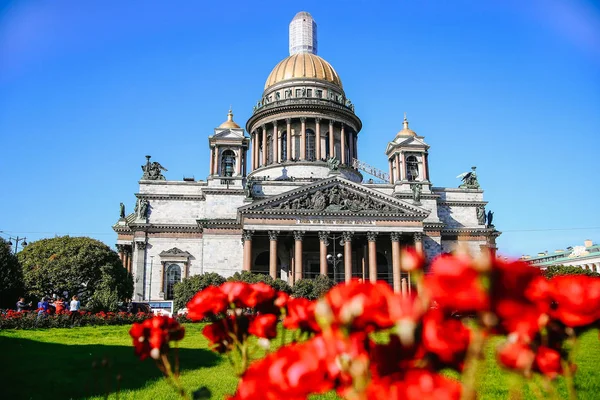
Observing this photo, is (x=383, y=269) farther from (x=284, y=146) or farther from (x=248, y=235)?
(x=284, y=146)

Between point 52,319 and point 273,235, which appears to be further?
point 273,235

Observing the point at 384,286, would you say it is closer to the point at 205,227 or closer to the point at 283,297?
the point at 283,297

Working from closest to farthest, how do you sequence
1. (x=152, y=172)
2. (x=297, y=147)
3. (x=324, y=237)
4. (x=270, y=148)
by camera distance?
(x=324, y=237) → (x=152, y=172) → (x=297, y=147) → (x=270, y=148)

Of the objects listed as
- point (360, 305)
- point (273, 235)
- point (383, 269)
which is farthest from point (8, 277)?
point (383, 269)

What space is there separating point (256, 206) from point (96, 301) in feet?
50.3

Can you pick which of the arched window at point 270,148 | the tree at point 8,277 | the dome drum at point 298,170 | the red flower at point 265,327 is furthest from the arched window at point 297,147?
the red flower at point 265,327

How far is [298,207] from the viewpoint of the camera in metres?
42.2

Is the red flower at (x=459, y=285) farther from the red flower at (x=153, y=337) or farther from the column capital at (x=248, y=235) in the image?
the column capital at (x=248, y=235)

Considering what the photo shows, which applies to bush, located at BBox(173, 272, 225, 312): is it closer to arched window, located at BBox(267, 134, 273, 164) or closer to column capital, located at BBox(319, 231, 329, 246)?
column capital, located at BBox(319, 231, 329, 246)

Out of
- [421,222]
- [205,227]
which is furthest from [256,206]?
[421,222]

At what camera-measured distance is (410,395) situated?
1.71m

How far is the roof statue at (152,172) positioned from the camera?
1932 inches

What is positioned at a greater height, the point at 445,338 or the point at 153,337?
the point at 445,338

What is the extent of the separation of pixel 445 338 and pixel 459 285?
31 cm
